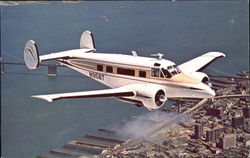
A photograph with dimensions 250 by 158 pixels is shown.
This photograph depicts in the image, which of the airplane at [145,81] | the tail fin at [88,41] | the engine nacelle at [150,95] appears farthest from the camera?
the tail fin at [88,41]

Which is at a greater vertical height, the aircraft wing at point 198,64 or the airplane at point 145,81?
the aircraft wing at point 198,64

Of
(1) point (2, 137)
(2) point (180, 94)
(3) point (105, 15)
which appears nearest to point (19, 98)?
(1) point (2, 137)

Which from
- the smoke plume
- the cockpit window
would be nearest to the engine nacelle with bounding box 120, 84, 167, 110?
the cockpit window

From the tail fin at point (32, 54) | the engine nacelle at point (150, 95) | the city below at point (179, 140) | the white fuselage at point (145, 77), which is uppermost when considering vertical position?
the tail fin at point (32, 54)

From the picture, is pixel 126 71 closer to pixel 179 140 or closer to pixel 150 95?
pixel 150 95

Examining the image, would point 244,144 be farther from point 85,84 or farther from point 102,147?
point 85,84

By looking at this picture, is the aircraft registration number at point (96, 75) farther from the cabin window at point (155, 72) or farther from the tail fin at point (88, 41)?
the tail fin at point (88, 41)

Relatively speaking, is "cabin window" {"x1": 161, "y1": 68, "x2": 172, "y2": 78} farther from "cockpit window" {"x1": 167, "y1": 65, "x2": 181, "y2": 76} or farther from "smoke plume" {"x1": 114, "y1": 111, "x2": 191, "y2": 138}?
"smoke plume" {"x1": 114, "y1": 111, "x2": 191, "y2": 138}

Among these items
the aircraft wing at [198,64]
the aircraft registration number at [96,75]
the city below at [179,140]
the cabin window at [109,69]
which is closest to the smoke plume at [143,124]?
the city below at [179,140]
